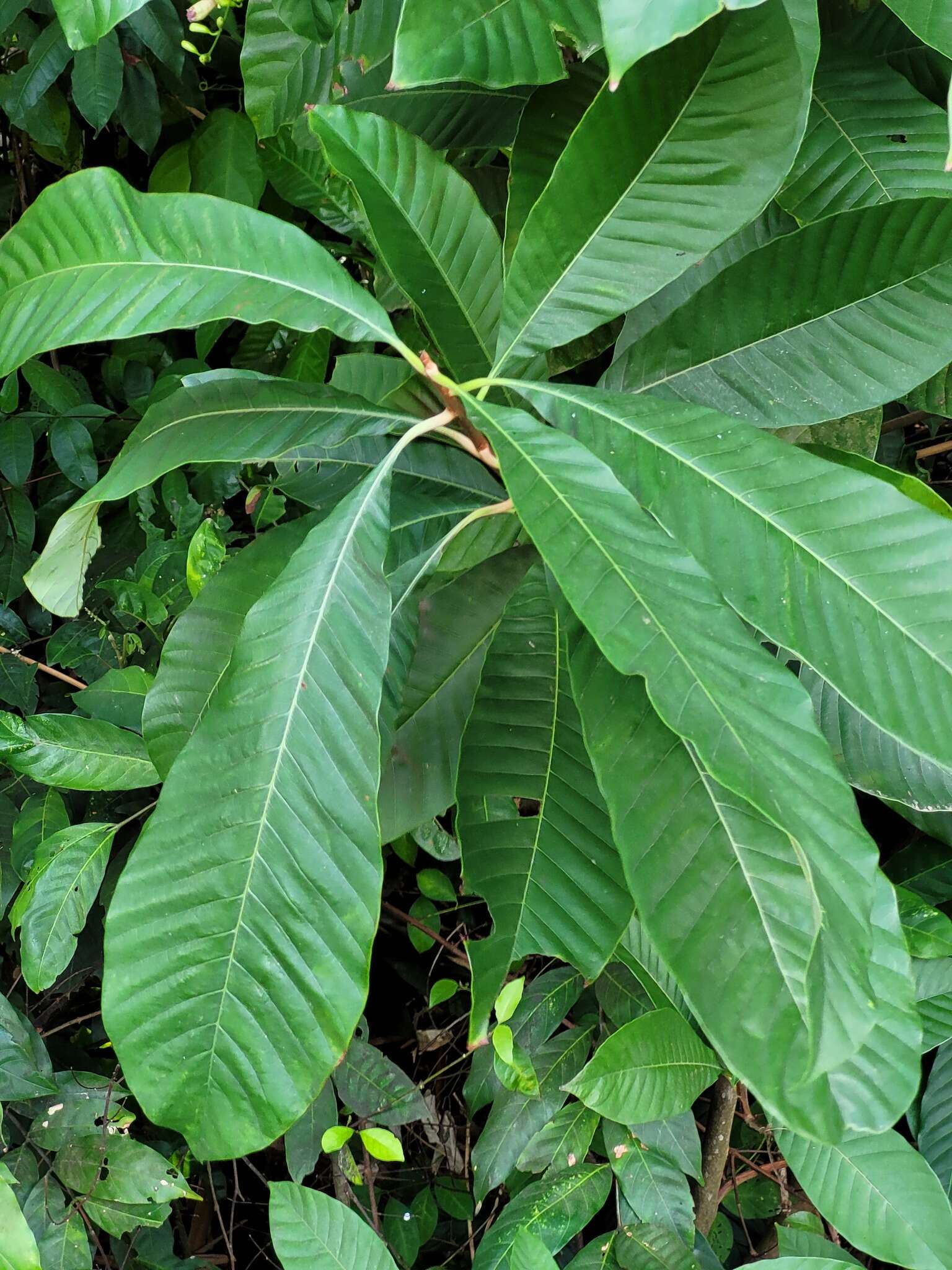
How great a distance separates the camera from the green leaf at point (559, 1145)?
981 millimetres

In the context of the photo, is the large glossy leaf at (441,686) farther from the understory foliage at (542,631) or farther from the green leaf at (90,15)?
the green leaf at (90,15)

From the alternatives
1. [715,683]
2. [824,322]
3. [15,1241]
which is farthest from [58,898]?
[824,322]

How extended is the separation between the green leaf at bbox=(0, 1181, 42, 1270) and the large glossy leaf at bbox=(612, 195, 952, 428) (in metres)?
0.95

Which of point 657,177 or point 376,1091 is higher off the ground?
point 657,177

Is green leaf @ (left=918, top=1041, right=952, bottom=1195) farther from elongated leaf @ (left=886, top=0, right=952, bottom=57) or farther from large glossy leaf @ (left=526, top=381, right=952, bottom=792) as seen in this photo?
elongated leaf @ (left=886, top=0, right=952, bottom=57)

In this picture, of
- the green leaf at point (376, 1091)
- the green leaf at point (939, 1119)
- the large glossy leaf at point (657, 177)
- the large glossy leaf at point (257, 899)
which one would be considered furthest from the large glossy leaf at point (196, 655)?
the green leaf at point (939, 1119)

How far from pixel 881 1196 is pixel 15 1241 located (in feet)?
2.64

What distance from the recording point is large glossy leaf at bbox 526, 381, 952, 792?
48 centimetres

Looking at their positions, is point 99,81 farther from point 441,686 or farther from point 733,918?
point 733,918

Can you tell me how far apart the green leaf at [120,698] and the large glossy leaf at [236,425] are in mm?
340

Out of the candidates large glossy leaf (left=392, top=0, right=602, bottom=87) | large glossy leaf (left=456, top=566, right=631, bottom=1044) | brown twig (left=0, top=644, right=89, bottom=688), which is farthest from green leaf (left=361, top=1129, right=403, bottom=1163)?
large glossy leaf (left=392, top=0, right=602, bottom=87)

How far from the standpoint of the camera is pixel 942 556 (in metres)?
0.49

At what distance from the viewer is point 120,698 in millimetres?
994

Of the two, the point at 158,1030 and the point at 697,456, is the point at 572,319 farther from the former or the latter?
the point at 158,1030
